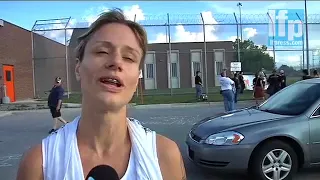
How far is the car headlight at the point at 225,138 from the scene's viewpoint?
5.53m

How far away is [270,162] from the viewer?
5570 millimetres

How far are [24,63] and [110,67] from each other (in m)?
25.6

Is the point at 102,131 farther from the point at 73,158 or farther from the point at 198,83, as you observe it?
the point at 198,83

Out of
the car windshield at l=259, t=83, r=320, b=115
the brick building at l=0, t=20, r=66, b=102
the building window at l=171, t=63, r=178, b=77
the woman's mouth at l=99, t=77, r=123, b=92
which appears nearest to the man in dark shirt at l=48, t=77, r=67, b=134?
the car windshield at l=259, t=83, r=320, b=115

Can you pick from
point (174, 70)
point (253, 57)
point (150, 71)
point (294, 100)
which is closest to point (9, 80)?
point (150, 71)

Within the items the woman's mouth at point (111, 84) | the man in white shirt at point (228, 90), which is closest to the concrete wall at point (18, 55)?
the man in white shirt at point (228, 90)

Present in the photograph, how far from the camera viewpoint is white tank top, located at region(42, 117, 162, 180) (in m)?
1.46

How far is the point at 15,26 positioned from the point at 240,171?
2222 cm

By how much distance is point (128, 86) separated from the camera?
143cm

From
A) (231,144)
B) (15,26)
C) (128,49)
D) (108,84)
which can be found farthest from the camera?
(15,26)

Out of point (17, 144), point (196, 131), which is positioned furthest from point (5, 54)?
point (196, 131)

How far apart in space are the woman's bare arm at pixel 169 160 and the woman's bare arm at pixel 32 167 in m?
0.50

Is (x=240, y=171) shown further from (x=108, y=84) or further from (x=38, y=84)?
(x=38, y=84)

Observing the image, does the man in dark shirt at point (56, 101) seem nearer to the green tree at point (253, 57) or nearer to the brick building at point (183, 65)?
→ the green tree at point (253, 57)
